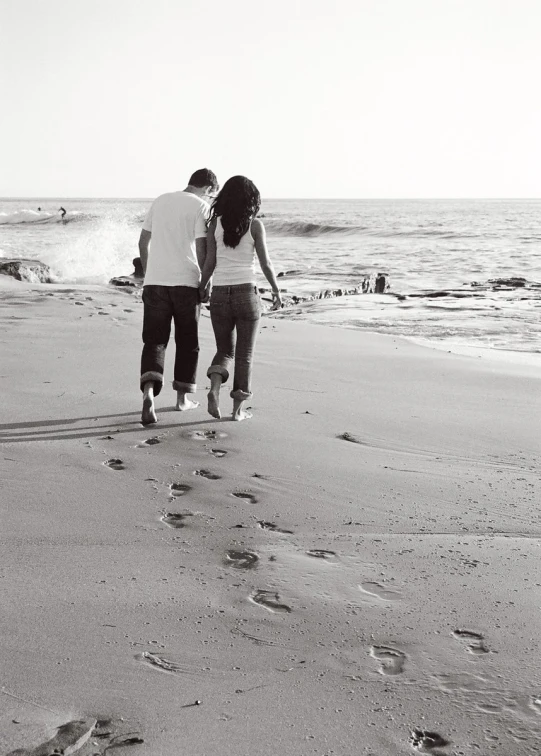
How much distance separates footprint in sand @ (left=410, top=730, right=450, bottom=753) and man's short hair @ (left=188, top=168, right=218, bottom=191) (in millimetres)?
3883

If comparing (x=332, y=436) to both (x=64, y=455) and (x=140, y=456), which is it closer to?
(x=140, y=456)

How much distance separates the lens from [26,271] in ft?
42.9

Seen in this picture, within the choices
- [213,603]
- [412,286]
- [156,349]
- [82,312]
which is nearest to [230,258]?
[156,349]

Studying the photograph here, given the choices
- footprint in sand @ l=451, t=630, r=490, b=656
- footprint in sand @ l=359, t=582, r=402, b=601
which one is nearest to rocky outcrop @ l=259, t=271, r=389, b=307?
footprint in sand @ l=359, t=582, r=402, b=601

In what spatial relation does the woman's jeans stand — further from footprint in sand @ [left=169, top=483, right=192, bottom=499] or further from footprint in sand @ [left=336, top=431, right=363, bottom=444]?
footprint in sand @ [left=169, top=483, right=192, bottom=499]

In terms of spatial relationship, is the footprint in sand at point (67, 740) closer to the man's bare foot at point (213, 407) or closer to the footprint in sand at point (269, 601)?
the footprint in sand at point (269, 601)

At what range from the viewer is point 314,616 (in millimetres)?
2455

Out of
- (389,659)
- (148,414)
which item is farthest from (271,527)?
(148,414)

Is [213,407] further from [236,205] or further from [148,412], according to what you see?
[236,205]

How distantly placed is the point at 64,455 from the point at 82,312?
189 inches

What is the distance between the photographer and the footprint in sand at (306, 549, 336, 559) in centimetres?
292

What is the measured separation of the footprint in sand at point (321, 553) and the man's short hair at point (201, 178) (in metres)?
2.90

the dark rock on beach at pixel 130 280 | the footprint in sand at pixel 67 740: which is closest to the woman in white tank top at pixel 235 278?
the footprint in sand at pixel 67 740

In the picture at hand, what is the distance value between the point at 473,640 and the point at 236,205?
323 cm
